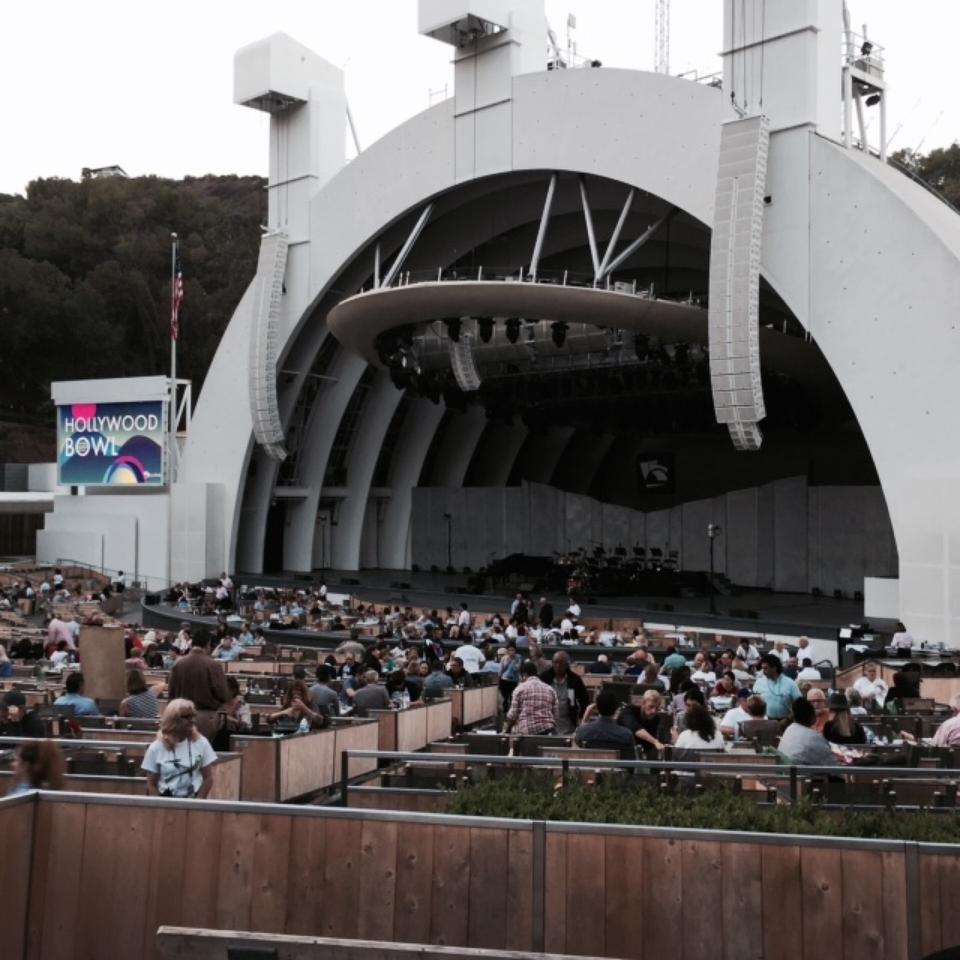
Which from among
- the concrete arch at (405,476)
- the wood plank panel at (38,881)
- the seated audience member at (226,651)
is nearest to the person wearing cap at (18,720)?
the wood plank panel at (38,881)

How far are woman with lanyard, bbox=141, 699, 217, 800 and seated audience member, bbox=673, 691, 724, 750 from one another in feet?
11.8

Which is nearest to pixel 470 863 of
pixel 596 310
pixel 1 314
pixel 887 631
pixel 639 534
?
pixel 887 631

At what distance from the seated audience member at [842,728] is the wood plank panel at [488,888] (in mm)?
5019

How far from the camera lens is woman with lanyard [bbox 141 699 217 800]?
6742 mm

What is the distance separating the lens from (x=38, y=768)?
612cm

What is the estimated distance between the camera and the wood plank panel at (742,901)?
195 inches

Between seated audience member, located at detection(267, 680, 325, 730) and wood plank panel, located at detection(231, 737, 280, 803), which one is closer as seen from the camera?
wood plank panel, located at detection(231, 737, 280, 803)

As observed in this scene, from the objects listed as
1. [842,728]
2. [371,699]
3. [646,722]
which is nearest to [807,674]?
[842,728]

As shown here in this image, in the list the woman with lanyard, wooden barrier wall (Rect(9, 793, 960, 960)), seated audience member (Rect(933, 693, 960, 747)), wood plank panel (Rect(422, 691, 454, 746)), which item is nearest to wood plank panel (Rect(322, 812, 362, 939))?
wooden barrier wall (Rect(9, 793, 960, 960))

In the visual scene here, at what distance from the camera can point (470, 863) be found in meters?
5.20

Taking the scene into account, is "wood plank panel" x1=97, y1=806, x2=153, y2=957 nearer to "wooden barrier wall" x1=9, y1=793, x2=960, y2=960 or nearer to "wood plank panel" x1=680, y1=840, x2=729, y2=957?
"wooden barrier wall" x1=9, y1=793, x2=960, y2=960

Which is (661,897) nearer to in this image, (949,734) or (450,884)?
(450,884)

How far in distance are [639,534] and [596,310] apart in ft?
53.7

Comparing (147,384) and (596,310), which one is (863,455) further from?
(147,384)
